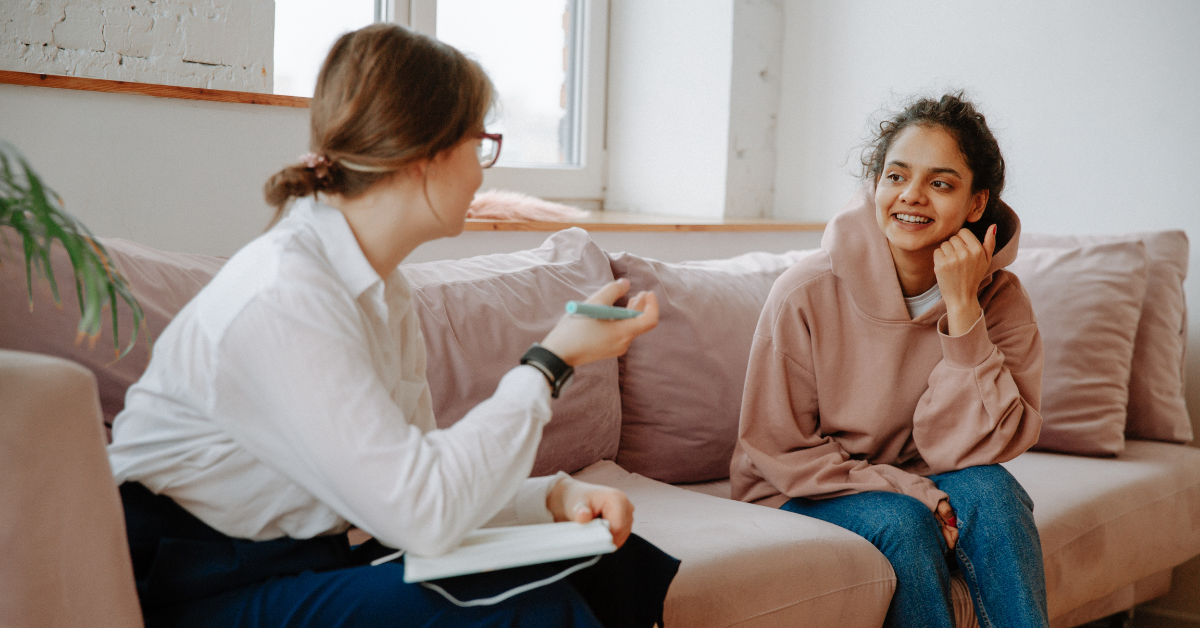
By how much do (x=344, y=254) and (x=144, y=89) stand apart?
95 centimetres

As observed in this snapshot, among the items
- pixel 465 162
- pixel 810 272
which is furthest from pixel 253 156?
pixel 810 272

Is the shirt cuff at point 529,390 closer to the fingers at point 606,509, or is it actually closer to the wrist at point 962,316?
the fingers at point 606,509

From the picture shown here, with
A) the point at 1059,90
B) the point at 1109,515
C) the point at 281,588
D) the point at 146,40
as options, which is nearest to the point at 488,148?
the point at 281,588

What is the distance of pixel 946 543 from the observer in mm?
1401

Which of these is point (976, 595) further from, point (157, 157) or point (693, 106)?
point (693, 106)

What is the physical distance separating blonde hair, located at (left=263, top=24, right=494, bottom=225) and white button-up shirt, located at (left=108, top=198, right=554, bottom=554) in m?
0.05

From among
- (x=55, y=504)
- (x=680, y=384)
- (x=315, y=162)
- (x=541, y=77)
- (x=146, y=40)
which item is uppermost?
(x=541, y=77)

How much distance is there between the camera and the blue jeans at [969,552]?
131 centimetres

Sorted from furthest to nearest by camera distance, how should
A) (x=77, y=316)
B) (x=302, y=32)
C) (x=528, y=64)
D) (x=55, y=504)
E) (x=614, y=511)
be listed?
(x=528, y=64), (x=302, y=32), (x=77, y=316), (x=614, y=511), (x=55, y=504)

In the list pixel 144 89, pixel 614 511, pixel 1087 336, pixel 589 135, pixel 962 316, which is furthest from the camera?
pixel 589 135

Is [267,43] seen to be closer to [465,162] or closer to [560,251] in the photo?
[560,251]

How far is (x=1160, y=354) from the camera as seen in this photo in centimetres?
204

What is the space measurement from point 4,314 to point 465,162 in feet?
1.95

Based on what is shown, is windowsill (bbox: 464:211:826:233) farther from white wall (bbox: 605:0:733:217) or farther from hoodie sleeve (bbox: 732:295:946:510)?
hoodie sleeve (bbox: 732:295:946:510)
